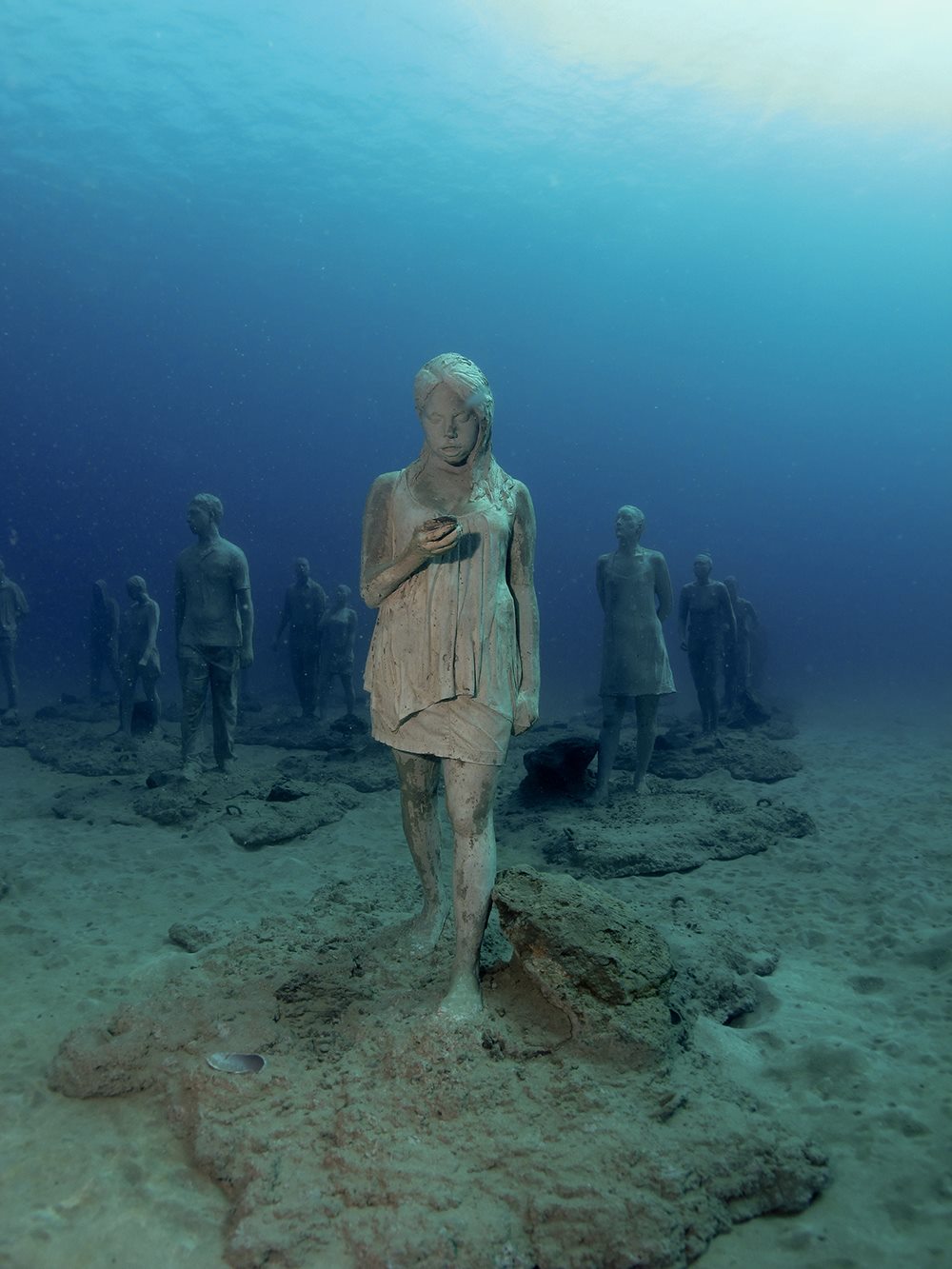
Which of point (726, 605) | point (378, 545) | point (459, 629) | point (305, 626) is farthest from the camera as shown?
point (305, 626)

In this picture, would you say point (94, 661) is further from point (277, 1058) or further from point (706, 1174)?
point (706, 1174)

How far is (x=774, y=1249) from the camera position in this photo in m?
1.93

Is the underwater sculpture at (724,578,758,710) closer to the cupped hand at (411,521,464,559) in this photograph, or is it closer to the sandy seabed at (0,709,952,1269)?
the sandy seabed at (0,709,952,1269)

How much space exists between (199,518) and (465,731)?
5.38 m

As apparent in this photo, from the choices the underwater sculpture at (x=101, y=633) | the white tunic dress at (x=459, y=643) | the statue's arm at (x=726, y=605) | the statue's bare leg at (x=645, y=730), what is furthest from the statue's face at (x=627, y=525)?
the underwater sculpture at (x=101, y=633)

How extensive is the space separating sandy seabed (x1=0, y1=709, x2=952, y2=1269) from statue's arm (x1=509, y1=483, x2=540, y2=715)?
1205 millimetres

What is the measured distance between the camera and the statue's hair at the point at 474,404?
8.89 feet

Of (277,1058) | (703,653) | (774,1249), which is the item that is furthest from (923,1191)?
(703,653)

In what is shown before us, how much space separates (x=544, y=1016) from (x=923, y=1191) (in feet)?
3.88

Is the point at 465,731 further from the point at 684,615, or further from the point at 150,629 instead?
the point at 150,629

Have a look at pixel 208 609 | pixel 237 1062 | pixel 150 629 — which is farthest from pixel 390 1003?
pixel 150 629

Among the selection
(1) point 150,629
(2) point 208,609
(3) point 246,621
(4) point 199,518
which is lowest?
(1) point 150,629

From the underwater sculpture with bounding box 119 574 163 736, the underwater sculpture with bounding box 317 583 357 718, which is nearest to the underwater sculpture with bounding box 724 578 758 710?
the underwater sculpture with bounding box 317 583 357 718

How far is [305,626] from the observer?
471 inches
